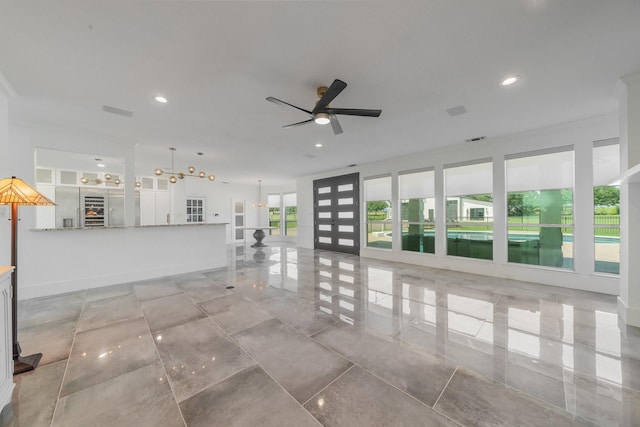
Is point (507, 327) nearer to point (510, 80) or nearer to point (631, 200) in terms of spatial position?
point (631, 200)

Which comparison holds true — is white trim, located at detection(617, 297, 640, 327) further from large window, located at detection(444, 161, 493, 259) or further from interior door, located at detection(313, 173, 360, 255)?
interior door, located at detection(313, 173, 360, 255)

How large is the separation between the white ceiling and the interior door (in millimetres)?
3715

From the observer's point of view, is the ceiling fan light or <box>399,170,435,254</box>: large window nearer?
the ceiling fan light

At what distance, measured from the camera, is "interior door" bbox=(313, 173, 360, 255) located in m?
7.39

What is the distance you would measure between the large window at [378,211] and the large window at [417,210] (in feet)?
1.45

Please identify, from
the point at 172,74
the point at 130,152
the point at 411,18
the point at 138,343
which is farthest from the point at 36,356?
the point at 411,18

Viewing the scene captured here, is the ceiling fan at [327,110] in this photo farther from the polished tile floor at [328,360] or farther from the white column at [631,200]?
the white column at [631,200]

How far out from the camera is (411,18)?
5.87ft

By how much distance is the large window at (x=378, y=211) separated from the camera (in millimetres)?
6648

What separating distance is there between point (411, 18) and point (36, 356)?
422 centimetres

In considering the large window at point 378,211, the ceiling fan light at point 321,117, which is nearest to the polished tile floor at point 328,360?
the ceiling fan light at point 321,117

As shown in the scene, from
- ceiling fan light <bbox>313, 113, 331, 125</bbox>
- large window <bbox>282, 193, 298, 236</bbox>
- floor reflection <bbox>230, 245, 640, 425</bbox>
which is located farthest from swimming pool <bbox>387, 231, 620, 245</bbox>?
large window <bbox>282, 193, 298, 236</bbox>

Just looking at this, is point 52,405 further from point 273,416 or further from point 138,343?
point 273,416

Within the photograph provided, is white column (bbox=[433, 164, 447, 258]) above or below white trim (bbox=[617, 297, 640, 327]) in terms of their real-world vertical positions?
above
